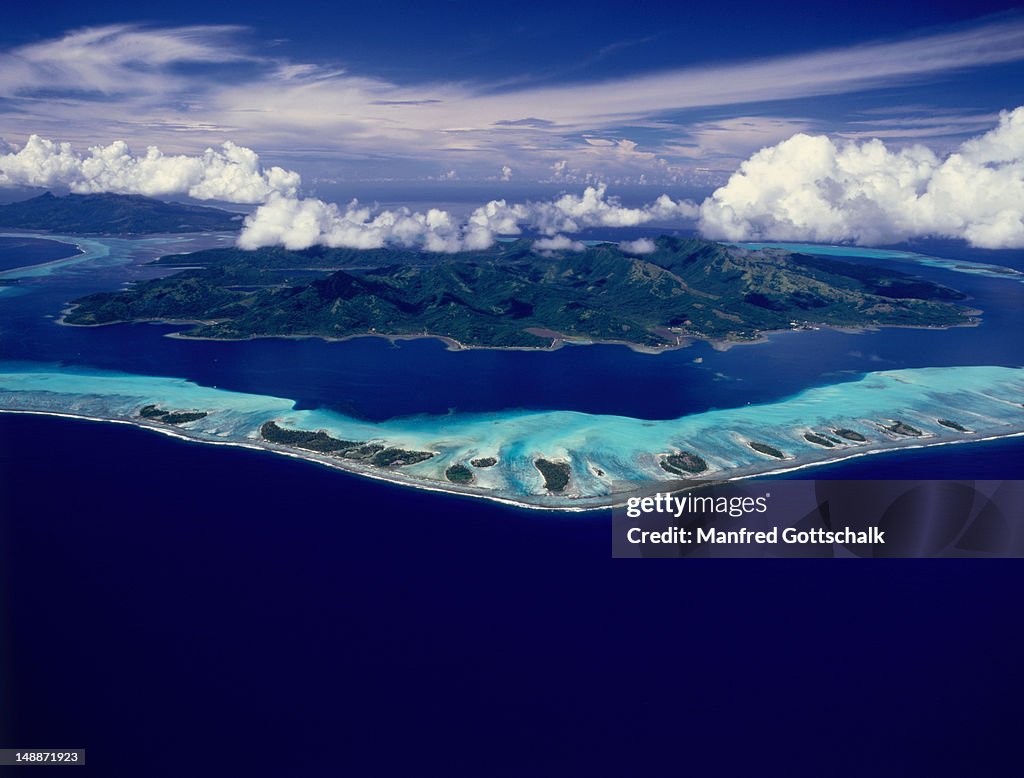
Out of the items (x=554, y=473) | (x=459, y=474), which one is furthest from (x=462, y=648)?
(x=554, y=473)

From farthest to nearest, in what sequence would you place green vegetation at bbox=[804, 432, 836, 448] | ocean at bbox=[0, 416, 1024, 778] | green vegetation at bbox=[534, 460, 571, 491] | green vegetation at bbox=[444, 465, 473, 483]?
green vegetation at bbox=[804, 432, 836, 448] < green vegetation at bbox=[444, 465, 473, 483] < green vegetation at bbox=[534, 460, 571, 491] < ocean at bbox=[0, 416, 1024, 778]

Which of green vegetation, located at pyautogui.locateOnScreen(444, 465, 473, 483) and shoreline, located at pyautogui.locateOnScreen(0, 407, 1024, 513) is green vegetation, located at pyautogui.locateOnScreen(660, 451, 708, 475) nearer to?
shoreline, located at pyautogui.locateOnScreen(0, 407, 1024, 513)

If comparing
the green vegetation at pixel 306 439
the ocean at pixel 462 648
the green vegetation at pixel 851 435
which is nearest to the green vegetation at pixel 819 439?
the green vegetation at pixel 851 435

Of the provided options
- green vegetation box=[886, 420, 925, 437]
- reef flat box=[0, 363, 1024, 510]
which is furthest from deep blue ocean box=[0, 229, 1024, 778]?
green vegetation box=[886, 420, 925, 437]

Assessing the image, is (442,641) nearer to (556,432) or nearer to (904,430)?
(556,432)

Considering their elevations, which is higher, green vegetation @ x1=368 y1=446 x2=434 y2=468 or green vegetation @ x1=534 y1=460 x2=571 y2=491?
green vegetation @ x1=368 y1=446 x2=434 y2=468

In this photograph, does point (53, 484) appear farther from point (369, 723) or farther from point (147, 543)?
point (369, 723)
